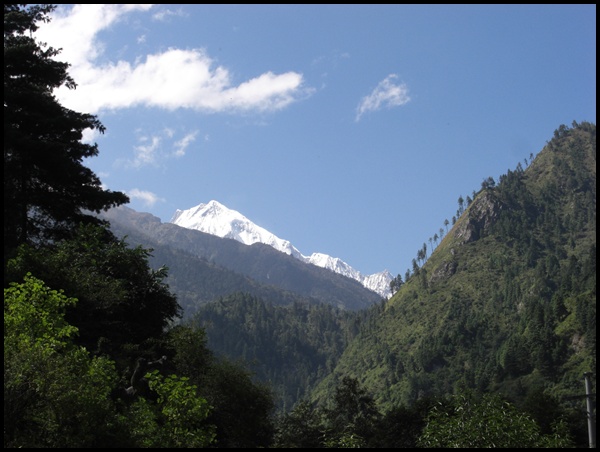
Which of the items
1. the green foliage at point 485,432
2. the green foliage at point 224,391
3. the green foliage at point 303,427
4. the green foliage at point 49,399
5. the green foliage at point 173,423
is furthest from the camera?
the green foliage at point 303,427

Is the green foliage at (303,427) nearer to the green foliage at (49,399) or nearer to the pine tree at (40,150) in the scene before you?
the pine tree at (40,150)

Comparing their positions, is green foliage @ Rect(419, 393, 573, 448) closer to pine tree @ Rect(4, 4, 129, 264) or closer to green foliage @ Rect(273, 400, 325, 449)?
pine tree @ Rect(4, 4, 129, 264)

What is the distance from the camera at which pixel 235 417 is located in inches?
1469

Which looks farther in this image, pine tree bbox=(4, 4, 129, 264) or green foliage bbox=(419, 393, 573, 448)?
pine tree bbox=(4, 4, 129, 264)

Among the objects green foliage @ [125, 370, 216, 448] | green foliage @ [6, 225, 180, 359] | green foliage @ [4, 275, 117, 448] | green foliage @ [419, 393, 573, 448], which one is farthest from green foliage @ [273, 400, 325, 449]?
green foliage @ [4, 275, 117, 448]

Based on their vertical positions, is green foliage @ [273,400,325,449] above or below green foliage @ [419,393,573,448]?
below

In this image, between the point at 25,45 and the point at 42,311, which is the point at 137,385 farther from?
the point at 25,45

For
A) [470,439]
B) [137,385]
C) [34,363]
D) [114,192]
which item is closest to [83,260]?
[114,192]

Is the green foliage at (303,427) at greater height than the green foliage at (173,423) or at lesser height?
lesser

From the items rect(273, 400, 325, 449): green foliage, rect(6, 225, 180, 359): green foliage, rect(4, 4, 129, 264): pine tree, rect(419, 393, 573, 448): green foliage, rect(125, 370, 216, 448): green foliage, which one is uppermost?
rect(4, 4, 129, 264): pine tree

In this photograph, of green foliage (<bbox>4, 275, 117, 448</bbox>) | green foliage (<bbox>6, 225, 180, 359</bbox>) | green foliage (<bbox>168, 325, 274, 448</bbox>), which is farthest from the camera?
green foliage (<bbox>168, 325, 274, 448</bbox>)

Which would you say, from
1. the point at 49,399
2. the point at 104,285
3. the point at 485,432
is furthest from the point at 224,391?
the point at 49,399

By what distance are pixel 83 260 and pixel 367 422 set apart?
66.3 meters

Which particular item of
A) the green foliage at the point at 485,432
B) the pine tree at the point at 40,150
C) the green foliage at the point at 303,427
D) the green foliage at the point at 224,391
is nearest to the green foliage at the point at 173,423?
the green foliage at the point at 485,432
